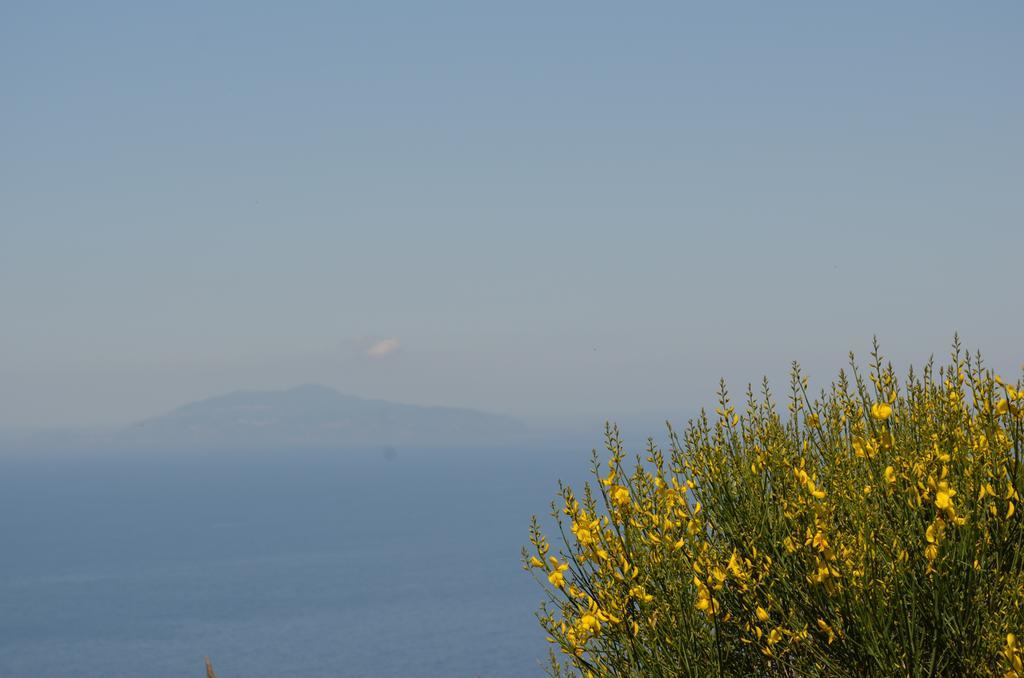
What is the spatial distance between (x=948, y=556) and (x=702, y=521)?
72.4 inches

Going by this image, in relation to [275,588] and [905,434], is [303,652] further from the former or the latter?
[905,434]

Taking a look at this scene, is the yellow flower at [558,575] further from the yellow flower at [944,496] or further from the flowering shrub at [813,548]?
the yellow flower at [944,496]

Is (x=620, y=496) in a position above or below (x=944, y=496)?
above

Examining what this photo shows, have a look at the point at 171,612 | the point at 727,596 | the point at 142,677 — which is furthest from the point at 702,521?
the point at 171,612

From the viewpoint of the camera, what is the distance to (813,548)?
252 inches

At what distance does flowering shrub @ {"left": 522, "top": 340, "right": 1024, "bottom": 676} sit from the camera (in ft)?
20.1

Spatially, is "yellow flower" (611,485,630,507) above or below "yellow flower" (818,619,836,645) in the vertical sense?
above

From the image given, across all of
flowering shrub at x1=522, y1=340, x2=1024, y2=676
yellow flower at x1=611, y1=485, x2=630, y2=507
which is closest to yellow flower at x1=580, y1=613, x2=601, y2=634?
flowering shrub at x1=522, y1=340, x2=1024, y2=676

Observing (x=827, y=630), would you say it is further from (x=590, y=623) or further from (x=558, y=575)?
(x=558, y=575)

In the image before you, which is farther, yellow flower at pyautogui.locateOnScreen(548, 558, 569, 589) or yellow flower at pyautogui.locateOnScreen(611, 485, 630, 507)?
yellow flower at pyautogui.locateOnScreen(611, 485, 630, 507)

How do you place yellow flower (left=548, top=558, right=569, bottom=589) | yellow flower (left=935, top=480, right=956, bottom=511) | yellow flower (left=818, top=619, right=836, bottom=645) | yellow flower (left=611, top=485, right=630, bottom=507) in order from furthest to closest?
yellow flower (left=611, top=485, right=630, bottom=507), yellow flower (left=548, top=558, right=569, bottom=589), yellow flower (left=818, top=619, right=836, bottom=645), yellow flower (left=935, top=480, right=956, bottom=511)

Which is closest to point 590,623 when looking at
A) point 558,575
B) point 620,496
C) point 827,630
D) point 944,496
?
point 558,575

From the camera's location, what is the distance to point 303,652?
473ft

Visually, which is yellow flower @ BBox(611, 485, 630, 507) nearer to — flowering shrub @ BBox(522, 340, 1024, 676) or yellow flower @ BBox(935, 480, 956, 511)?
flowering shrub @ BBox(522, 340, 1024, 676)
